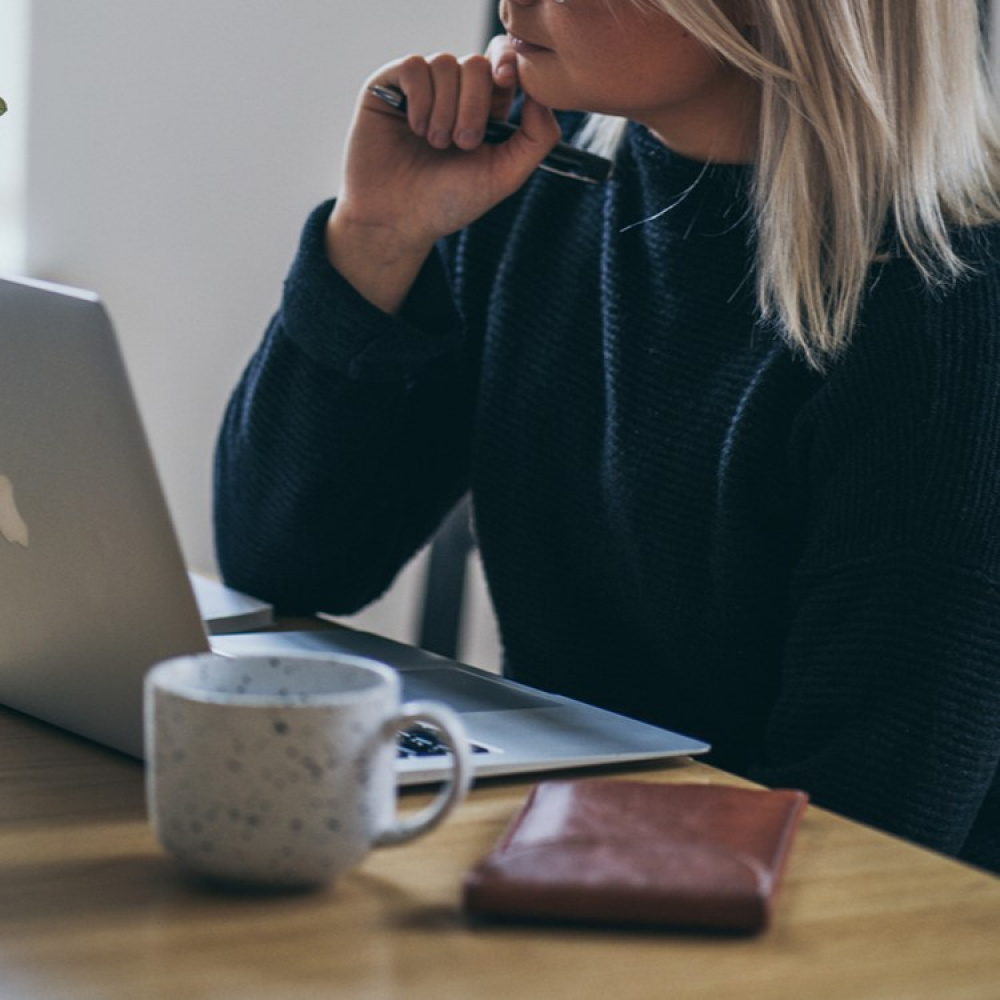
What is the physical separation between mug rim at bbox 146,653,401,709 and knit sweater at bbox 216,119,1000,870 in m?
0.44

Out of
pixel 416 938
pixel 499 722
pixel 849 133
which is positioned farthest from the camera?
pixel 849 133

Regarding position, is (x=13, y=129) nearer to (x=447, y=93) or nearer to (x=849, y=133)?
(x=447, y=93)

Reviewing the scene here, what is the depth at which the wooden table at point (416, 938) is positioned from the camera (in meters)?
0.49

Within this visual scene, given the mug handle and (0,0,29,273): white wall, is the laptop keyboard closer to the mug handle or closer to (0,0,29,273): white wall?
the mug handle

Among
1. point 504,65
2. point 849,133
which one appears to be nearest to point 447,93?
point 504,65

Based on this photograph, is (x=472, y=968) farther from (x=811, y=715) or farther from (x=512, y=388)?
(x=512, y=388)

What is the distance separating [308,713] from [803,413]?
22.8 inches

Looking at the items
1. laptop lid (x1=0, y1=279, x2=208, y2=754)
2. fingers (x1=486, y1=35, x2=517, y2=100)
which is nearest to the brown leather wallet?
laptop lid (x1=0, y1=279, x2=208, y2=754)

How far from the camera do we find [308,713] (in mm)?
522

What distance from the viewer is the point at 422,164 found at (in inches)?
48.0

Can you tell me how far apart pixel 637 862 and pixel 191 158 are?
2.04 m

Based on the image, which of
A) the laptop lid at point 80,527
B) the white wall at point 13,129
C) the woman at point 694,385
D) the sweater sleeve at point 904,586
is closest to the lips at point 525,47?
the woman at point 694,385

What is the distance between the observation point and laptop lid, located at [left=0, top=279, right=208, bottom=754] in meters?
0.63

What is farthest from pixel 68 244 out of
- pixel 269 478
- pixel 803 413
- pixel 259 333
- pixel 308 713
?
pixel 308 713
